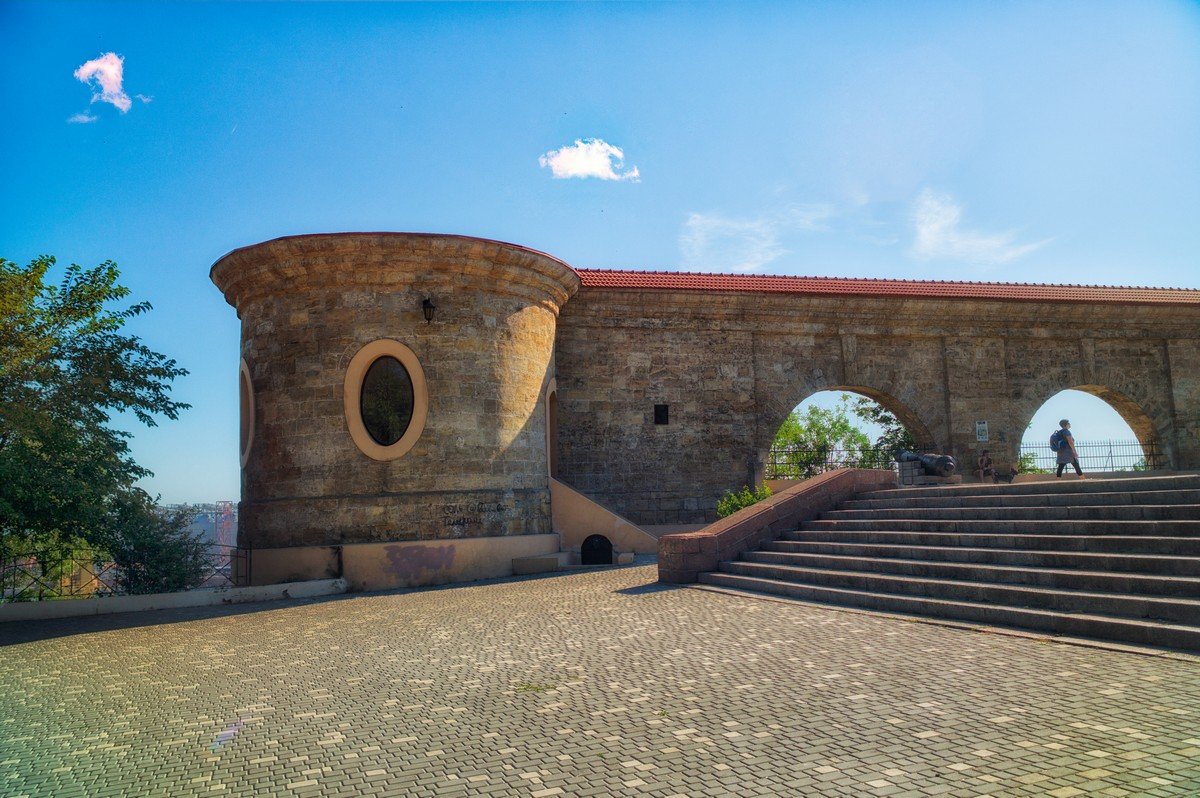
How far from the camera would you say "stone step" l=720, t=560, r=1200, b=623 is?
21.7 ft

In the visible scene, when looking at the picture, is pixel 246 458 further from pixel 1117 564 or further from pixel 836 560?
pixel 1117 564

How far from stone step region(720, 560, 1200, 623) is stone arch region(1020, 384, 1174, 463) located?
13570mm

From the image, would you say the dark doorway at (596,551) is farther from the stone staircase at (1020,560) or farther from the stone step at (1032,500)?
the stone step at (1032,500)

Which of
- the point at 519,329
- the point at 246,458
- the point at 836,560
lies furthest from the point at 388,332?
the point at 836,560

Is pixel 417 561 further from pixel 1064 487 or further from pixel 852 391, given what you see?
pixel 852 391

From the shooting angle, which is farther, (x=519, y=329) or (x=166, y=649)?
(x=519, y=329)

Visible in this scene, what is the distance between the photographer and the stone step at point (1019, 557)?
7305 millimetres

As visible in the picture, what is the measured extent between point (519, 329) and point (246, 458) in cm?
549

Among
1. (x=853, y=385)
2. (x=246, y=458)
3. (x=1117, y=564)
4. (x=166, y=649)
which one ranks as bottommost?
(x=166, y=649)

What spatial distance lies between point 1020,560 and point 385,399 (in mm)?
9781

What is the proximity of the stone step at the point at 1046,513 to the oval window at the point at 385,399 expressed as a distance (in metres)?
6.99

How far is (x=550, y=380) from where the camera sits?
16156mm

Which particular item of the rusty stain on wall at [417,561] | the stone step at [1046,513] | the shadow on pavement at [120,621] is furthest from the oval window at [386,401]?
the stone step at [1046,513]

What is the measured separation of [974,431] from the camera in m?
20.4
